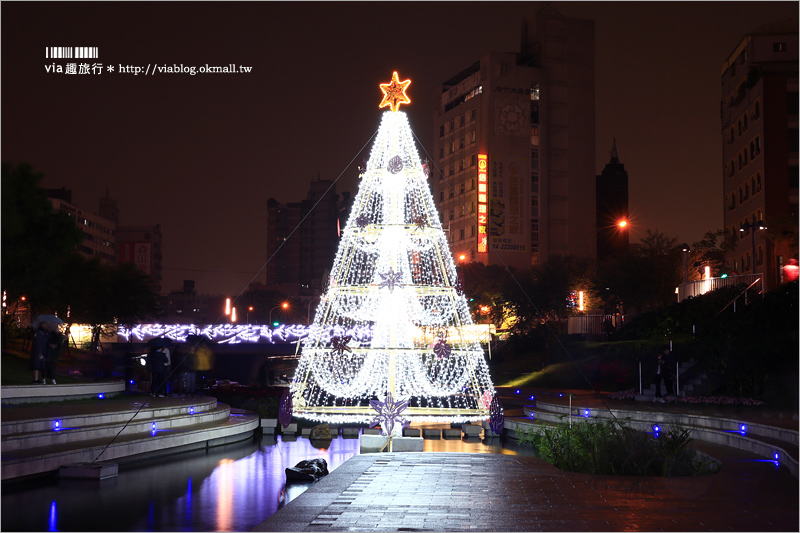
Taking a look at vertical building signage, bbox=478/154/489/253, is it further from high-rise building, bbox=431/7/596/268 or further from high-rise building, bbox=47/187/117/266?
high-rise building, bbox=47/187/117/266

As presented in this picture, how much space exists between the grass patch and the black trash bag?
3.71 meters

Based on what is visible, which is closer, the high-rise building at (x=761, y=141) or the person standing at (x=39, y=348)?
the person standing at (x=39, y=348)

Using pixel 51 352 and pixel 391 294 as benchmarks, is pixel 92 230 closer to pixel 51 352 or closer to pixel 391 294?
pixel 51 352

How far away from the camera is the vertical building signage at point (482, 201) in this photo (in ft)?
298

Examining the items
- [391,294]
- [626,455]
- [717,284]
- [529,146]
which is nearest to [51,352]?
[391,294]

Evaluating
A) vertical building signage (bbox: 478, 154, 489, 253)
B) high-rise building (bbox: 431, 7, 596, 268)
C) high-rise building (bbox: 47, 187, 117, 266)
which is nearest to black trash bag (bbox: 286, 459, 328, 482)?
vertical building signage (bbox: 478, 154, 489, 253)

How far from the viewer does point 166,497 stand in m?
11.6

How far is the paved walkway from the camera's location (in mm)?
8195

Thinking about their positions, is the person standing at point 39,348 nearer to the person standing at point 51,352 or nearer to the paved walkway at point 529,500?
the person standing at point 51,352

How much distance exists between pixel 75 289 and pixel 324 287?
85.2ft

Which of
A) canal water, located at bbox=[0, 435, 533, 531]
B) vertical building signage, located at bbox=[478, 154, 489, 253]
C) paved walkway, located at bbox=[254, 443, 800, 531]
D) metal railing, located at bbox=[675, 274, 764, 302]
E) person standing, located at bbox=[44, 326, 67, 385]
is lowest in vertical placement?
canal water, located at bbox=[0, 435, 533, 531]

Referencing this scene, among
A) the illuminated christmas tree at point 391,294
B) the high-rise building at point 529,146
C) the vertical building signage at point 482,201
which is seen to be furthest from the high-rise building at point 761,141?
the illuminated christmas tree at point 391,294

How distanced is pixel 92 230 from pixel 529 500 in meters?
155

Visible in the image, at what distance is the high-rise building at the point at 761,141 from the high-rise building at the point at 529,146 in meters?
27.0
